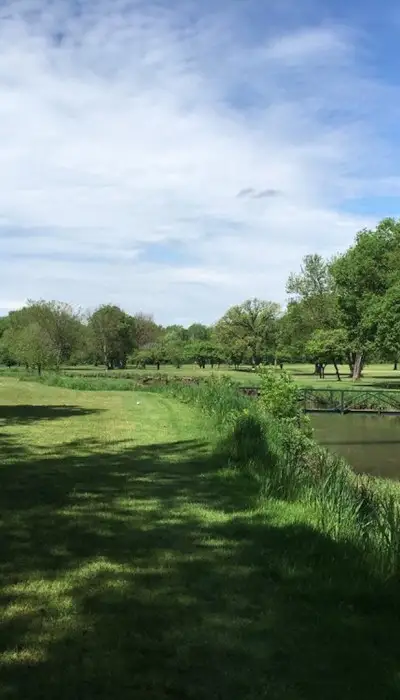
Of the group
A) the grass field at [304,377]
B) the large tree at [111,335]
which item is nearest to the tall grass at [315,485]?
the grass field at [304,377]

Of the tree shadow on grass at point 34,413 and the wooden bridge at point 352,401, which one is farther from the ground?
the tree shadow on grass at point 34,413

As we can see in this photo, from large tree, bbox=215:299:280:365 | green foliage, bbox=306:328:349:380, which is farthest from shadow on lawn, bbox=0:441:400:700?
large tree, bbox=215:299:280:365

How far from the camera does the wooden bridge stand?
107 feet

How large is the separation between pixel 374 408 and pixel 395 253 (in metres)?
19.1

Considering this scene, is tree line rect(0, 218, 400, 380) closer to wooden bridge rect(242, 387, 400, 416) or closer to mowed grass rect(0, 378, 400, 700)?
wooden bridge rect(242, 387, 400, 416)

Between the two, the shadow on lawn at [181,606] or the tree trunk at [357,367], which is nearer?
the shadow on lawn at [181,606]

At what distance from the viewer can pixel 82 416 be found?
16719 mm

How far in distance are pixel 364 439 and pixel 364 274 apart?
27.0 m

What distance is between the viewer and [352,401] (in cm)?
3316

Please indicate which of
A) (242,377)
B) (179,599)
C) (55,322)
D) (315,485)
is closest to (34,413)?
(315,485)

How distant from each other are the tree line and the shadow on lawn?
38.2 m

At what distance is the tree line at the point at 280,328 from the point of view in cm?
4812

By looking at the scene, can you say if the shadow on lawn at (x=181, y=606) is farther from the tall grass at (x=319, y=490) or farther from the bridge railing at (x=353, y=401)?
the bridge railing at (x=353, y=401)

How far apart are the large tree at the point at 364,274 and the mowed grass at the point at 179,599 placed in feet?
143
